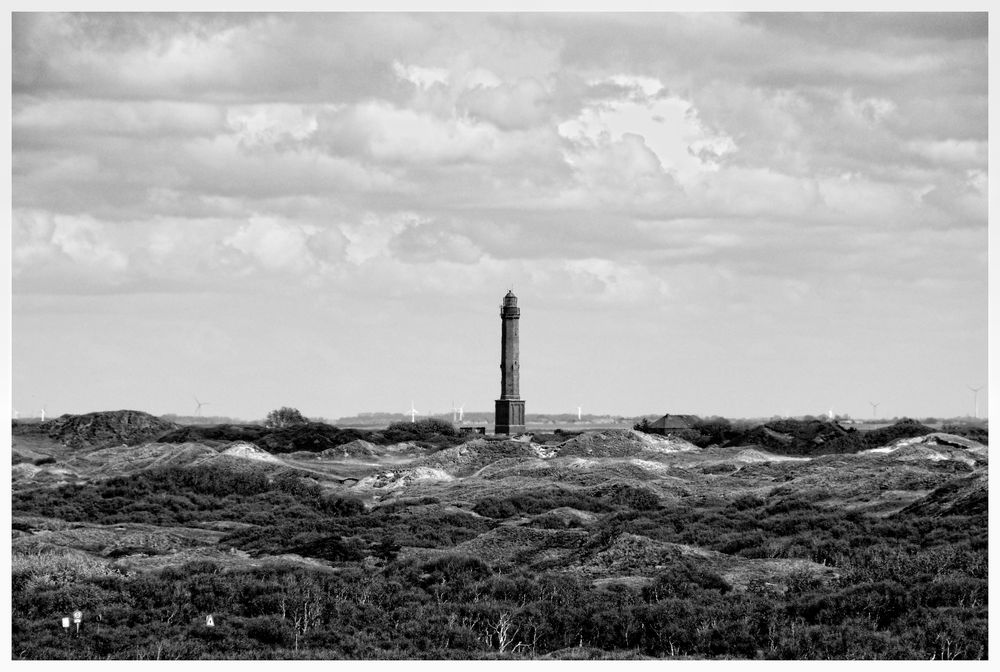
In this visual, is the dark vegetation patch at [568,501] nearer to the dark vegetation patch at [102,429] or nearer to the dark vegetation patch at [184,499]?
the dark vegetation patch at [184,499]

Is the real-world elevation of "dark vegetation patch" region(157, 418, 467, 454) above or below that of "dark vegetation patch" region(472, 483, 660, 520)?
above

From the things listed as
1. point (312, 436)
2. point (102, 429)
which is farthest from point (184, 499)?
point (102, 429)

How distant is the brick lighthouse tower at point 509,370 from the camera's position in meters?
105

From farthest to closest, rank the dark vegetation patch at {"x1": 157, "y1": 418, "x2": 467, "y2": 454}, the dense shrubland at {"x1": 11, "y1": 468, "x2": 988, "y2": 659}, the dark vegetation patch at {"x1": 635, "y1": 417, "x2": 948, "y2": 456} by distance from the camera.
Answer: the dark vegetation patch at {"x1": 157, "y1": 418, "x2": 467, "y2": 454} < the dark vegetation patch at {"x1": 635, "y1": 417, "x2": 948, "y2": 456} < the dense shrubland at {"x1": 11, "y1": 468, "x2": 988, "y2": 659}

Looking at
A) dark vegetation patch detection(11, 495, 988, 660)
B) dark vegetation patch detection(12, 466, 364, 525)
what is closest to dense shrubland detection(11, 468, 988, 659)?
dark vegetation patch detection(11, 495, 988, 660)

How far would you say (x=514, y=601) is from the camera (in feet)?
103

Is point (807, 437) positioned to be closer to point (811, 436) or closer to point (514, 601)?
point (811, 436)

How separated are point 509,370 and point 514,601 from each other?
7369 cm

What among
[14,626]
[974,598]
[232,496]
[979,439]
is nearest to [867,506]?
[974,598]

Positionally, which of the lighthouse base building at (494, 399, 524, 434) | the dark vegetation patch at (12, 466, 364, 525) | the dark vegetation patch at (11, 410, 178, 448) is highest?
the lighthouse base building at (494, 399, 524, 434)

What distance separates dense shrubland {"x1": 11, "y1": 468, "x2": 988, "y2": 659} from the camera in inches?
1021

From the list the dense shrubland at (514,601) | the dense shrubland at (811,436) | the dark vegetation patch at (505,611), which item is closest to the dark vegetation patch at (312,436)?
the dense shrubland at (811,436)

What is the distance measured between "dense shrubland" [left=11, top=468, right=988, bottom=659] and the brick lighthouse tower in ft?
193

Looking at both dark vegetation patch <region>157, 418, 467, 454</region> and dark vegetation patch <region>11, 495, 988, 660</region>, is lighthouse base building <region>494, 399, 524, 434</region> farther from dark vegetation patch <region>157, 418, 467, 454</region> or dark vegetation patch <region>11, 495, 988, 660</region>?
dark vegetation patch <region>11, 495, 988, 660</region>
